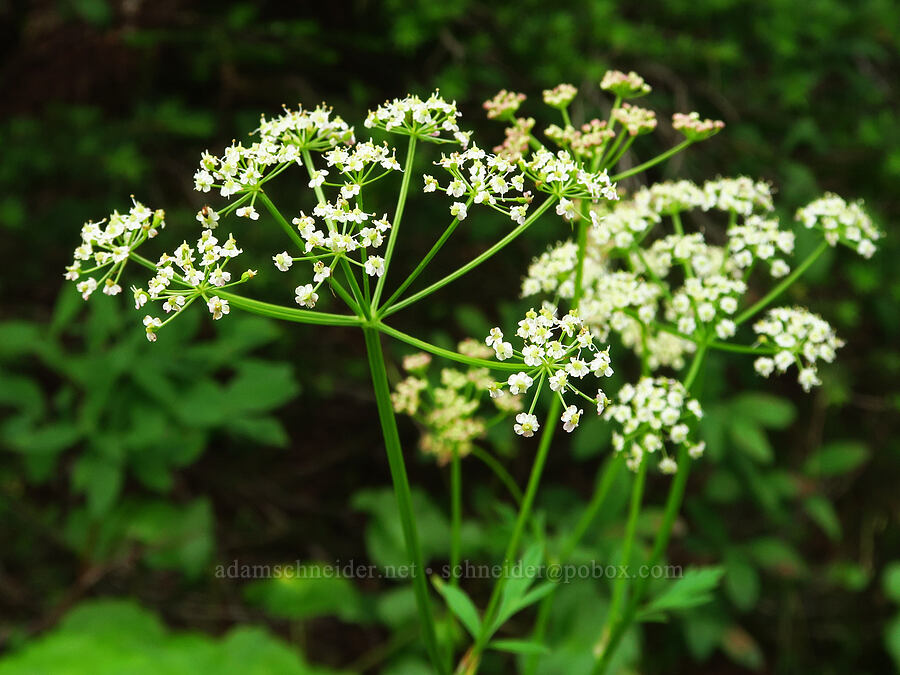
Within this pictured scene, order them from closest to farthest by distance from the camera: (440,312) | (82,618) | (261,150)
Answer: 1. (261,150)
2. (82,618)
3. (440,312)

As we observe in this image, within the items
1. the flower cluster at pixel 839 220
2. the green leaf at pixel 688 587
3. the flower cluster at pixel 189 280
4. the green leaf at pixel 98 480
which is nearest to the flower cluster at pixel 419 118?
the flower cluster at pixel 189 280

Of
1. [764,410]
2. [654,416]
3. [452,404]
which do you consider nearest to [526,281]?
[452,404]

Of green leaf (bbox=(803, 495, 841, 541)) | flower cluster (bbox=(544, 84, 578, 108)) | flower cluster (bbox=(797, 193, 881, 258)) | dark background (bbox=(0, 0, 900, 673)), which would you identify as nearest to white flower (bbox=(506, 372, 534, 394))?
flower cluster (bbox=(544, 84, 578, 108))

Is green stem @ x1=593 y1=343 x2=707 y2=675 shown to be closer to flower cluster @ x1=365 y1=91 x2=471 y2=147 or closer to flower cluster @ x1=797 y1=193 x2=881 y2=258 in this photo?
flower cluster @ x1=797 y1=193 x2=881 y2=258

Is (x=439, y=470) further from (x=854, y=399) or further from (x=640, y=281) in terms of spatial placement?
(x=640, y=281)

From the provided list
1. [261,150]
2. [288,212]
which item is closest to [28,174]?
[288,212]

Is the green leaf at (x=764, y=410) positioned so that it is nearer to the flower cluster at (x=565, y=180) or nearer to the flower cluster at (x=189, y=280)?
the flower cluster at (x=565, y=180)

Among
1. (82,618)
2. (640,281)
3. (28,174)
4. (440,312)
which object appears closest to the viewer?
(640,281)
